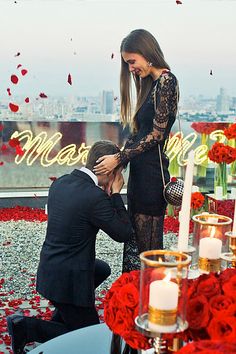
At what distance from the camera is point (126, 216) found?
2154mm

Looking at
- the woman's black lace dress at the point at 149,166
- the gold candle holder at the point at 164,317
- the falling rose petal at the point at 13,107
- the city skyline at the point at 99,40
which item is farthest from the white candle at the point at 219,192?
the gold candle holder at the point at 164,317

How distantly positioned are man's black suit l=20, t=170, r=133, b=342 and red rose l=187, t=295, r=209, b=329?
3.64 ft

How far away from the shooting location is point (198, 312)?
868 millimetres

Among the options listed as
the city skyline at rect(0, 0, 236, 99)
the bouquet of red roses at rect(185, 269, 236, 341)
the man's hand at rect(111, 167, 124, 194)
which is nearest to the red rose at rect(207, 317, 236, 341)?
the bouquet of red roses at rect(185, 269, 236, 341)

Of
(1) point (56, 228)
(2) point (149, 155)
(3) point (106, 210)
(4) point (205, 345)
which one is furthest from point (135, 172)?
(4) point (205, 345)

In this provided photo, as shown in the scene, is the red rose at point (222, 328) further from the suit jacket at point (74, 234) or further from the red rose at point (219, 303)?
the suit jacket at point (74, 234)

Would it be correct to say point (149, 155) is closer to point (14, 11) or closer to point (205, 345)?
point (205, 345)

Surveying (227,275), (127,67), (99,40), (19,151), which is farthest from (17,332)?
(99,40)

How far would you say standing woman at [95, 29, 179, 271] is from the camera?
2.10m

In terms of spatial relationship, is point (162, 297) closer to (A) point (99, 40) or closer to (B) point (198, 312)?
(B) point (198, 312)

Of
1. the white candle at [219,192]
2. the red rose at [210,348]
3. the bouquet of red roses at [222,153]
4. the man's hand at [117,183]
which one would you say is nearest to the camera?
the red rose at [210,348]

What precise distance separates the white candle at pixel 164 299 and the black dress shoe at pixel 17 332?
4.40 ft

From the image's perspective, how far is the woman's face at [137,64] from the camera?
6.97 ft

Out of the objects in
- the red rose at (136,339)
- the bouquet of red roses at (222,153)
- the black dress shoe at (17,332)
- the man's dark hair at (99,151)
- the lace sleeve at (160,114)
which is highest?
the lace sleeve at (160,114)
